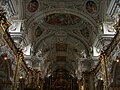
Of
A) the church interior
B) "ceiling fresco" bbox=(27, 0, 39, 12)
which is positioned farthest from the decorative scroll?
"ceiling fresco" bbox=(27, 0, 39, 12)

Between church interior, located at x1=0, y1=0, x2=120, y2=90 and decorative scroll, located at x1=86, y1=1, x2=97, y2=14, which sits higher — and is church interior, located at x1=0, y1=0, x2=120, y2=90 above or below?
below

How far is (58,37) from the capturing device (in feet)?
84.5

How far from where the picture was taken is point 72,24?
23.9m

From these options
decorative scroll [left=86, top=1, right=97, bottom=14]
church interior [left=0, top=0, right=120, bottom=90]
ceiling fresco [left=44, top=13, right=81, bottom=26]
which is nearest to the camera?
church interior [left=0, top=0, right=120, bottom=90]

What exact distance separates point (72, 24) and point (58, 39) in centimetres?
330

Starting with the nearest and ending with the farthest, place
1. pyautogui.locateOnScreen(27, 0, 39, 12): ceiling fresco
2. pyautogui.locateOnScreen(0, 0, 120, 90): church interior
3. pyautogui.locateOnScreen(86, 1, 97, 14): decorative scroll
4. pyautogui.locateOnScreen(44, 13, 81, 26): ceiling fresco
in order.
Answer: pyautogui.locateOnScreen(0, 0, 120, 90): church interior → pyautogui.locateOnScreen(86, 1, 97, 14): decorative scroll → pyautogui.locateOnScreen(27, 0, 39, 12): ceiling fresco → pyautogui.locateOnScreen(44, 13, 81, 26): ceiling fresco

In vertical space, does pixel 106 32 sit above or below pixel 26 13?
below

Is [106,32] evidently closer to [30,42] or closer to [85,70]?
[85,70]

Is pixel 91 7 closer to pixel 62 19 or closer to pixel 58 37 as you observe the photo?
pixel 62 19

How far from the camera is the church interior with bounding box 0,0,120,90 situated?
1460 cm

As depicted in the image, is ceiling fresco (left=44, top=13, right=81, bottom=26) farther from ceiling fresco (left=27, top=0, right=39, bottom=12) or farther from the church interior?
ceiling fresco (left=27, top=0, right=39, bottom=12)

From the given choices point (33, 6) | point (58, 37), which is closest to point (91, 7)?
point (33, 6)

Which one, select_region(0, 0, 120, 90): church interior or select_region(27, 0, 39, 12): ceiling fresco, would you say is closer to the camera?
select_region(0, 0, 120, 90): church interior

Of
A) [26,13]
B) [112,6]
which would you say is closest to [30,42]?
[26,13]
